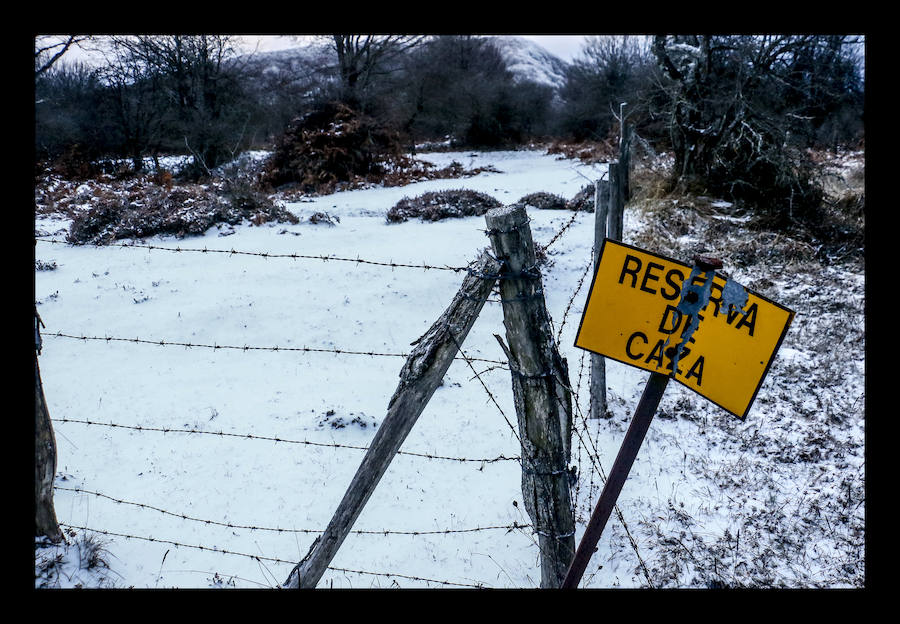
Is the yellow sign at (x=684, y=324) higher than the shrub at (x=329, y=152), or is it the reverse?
the shrub at (x=329, y=152)

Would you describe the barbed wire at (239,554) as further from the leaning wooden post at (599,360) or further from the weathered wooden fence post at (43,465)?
the leaning wooden post at (599,360)

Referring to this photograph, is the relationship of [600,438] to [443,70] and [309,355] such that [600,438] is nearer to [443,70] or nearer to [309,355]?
[309,355]

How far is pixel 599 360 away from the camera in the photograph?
14.9 feet

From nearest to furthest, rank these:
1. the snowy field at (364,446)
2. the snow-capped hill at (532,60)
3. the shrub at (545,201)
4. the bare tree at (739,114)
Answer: the snowy field at (364,446) → the bare tree at (739,114) → the shrub at (545,201) → the snow-capped hill at (532,60)

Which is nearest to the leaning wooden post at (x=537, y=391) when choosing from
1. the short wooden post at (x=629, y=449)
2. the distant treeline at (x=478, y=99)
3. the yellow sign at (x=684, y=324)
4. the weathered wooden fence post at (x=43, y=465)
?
the yellow sign at (x=684, y=324)

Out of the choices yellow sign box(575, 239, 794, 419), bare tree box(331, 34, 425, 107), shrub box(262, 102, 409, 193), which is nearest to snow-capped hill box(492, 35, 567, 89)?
bare tree box(331, 34, 425, 107)

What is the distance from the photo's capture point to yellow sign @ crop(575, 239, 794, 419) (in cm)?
174

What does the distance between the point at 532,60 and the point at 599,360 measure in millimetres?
79423

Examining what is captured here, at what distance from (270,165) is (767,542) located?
647 inches

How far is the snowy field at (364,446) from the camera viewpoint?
327 cm

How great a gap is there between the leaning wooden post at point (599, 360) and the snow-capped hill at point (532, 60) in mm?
66142
